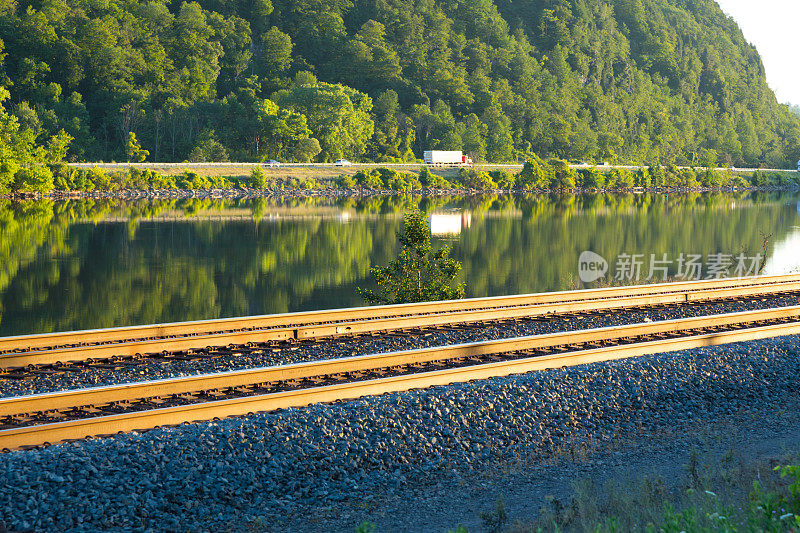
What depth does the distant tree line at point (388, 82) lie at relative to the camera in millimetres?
84562

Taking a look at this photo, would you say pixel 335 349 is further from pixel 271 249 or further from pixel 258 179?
pixel 258 179

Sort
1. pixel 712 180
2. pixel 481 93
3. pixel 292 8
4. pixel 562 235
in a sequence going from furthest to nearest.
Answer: pixel 292 8 < pixel 481 93 < pixel 712 180 < pixel 562 235

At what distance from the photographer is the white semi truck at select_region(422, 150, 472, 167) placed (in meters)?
90.4

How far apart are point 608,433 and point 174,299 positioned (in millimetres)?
12688

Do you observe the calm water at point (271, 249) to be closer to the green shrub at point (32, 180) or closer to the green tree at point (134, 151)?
the green shrub at point (32, 180)

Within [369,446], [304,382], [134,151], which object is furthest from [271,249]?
[134,151]

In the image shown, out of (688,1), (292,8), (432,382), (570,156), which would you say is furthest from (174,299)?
(688,1)

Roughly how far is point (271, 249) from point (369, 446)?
2243 cm

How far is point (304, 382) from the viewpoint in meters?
9.07

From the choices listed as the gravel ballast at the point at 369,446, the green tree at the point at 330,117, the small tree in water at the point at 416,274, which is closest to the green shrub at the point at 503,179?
the green tree at the point at 330,117

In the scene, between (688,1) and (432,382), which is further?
(688,1)

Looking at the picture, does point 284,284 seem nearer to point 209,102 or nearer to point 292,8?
point 209,102

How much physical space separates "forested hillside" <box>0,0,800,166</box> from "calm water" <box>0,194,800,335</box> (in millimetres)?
32696

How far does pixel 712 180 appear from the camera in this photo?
100625 mm
